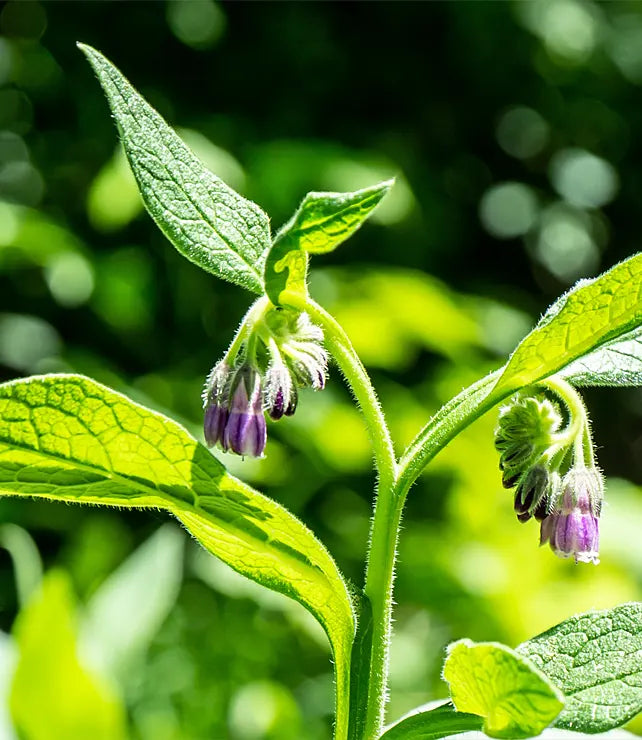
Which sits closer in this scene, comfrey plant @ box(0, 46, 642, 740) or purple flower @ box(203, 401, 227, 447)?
comfrey plant @ box(0, 46, 642, 740)

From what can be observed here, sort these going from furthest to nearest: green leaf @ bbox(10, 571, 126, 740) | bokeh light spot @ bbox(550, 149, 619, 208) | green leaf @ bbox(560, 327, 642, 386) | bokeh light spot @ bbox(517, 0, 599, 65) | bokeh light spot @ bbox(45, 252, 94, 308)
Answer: bokeh light spot @ bbox(550, 149, 619, 208) < bokeh light spot @ bbox(517, 0, 599, 65) < bokeh light spot @ bbox(45, 252, 94, 308) < green leaf @ bbox(10, 571, 126, 740) < green leaf @ bbox(560, 327, 642, 386)

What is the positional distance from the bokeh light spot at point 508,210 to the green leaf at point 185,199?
13.9 feet

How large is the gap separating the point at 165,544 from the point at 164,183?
151cm

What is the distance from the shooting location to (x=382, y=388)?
3.43 meters

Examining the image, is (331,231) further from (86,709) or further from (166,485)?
(86,709)

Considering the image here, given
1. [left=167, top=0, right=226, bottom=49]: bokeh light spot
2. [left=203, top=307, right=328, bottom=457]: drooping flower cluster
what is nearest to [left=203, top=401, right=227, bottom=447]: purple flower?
[left=203, top=307, right=328, bottom=457]: drooping flower cluster

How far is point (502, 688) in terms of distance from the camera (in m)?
0.81

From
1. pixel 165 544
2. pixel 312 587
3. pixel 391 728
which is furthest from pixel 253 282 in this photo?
pixel 165 544

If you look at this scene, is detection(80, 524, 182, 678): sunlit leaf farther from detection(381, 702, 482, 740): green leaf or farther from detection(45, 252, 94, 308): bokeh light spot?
detection(381, 702, 482, 740): green leaf

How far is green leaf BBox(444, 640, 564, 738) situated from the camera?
0.78 metres

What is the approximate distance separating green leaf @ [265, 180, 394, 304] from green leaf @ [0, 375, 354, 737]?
0.49 ft

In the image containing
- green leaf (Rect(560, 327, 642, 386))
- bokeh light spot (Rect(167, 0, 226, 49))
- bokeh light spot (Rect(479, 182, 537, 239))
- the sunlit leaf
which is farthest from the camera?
bokeh light spot (Rect(479, 182, 537, 239))

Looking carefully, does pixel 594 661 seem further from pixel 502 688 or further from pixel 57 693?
pixel 57 693

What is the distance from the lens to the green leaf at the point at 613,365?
3.30 feet
